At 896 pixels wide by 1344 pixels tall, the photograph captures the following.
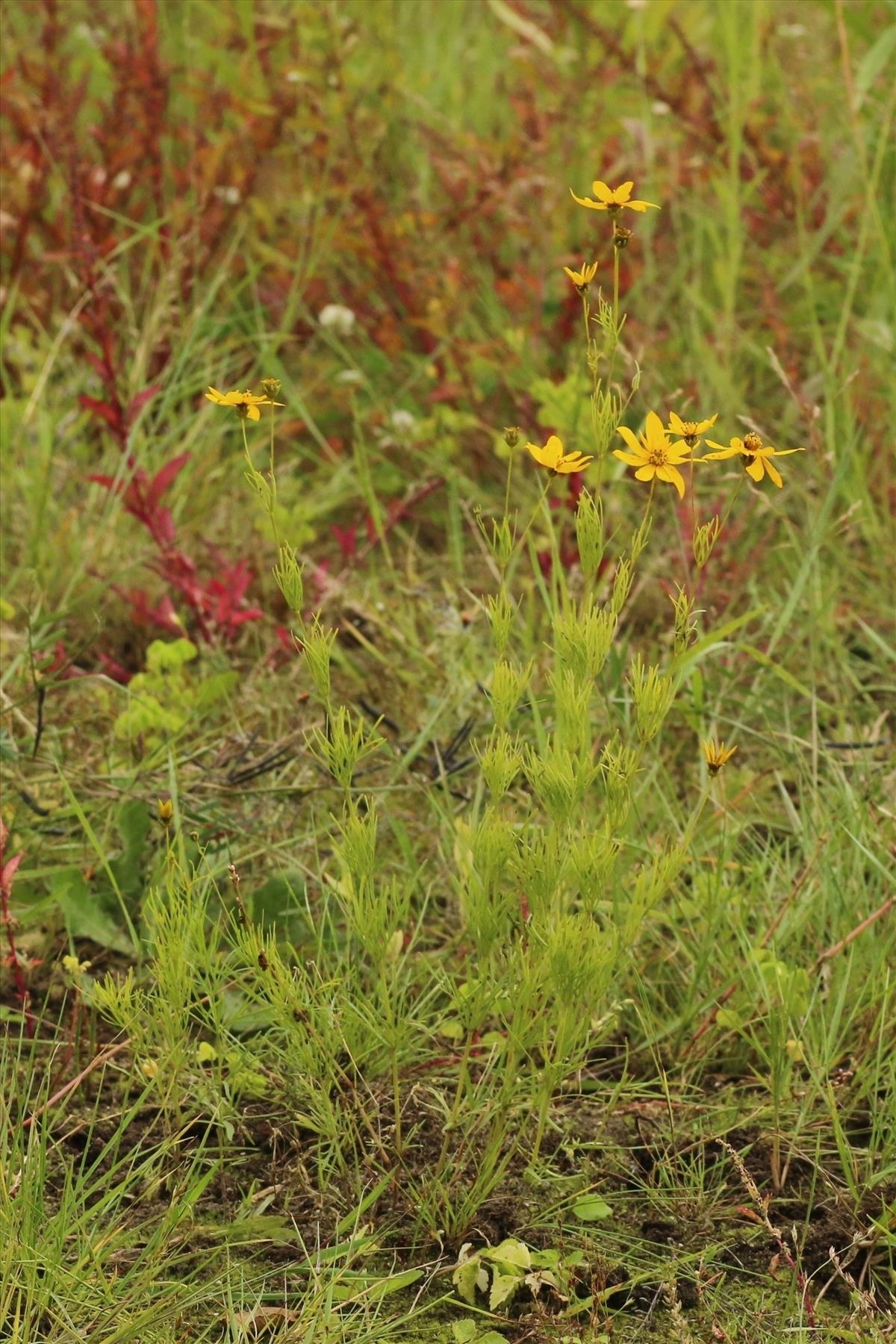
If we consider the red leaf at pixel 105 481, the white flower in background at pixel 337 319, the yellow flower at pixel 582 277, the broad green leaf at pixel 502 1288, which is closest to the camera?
the yellow flower at pixel 582 277

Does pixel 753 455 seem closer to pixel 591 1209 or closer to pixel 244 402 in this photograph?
pixel 244 402

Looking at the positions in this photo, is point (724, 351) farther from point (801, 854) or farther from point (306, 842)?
point (306, 842)

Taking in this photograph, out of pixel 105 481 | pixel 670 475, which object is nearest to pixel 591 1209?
pixel 670 475

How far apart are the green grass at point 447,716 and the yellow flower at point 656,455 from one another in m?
0.06

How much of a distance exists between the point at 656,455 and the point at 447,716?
2.88 feet

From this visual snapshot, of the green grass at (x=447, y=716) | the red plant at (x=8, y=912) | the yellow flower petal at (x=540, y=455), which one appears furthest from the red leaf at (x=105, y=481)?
the yellow flower petal at (x=540, y=455)

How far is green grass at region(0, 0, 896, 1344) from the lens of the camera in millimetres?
1498

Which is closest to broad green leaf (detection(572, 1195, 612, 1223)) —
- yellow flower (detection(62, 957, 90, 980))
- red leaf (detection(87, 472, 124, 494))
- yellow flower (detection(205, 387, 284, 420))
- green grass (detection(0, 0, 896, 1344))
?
green grass (detection(0, 0, 896, 1344))

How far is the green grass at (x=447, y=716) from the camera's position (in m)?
1.50

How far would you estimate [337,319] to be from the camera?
10.0 ft

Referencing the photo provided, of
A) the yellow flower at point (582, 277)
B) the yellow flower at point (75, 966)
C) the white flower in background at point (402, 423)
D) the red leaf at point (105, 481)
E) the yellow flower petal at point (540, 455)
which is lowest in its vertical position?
the yellow flower at point (75, 966)

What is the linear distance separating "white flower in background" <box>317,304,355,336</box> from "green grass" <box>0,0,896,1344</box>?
0.20ft

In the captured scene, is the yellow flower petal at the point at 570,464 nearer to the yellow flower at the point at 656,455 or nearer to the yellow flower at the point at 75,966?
the yellow flower at the point at 656,455

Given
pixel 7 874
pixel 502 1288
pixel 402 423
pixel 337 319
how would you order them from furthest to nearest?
pixel 337 319, pixel 402 423, pixel 7 874, pixel 502 1288
